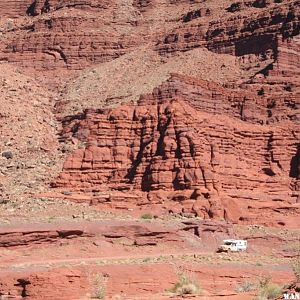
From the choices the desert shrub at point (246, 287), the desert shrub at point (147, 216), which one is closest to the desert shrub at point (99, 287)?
the desert shrub at point (246, 287)

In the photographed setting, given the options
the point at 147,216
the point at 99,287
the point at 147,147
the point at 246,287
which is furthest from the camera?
the point at 147,147

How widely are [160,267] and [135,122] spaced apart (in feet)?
79.3

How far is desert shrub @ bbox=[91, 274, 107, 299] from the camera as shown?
3250cm

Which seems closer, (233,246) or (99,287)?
(99,287)

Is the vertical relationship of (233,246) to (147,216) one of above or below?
below

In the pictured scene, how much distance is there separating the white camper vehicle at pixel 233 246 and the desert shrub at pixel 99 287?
1098cm

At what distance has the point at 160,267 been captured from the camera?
40.2 m

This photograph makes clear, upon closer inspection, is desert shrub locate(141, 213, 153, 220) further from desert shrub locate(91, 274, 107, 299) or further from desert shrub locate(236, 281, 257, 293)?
desert shrub locate(91, 274, 107, 299)

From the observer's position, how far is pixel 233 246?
157ft

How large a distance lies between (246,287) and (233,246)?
11956 millimetres

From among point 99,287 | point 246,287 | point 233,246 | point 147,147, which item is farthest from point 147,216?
point 99,287

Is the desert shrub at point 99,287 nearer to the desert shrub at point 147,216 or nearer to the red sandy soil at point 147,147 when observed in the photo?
the red sandy soil at point 147,147

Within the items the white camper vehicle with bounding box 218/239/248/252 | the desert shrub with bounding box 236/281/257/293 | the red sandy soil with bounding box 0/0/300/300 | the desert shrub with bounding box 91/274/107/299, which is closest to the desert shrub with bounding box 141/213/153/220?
the red sandy soil with bounding box 0/0/300/300

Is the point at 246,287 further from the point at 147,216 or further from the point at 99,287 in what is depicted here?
the point at 147,216
